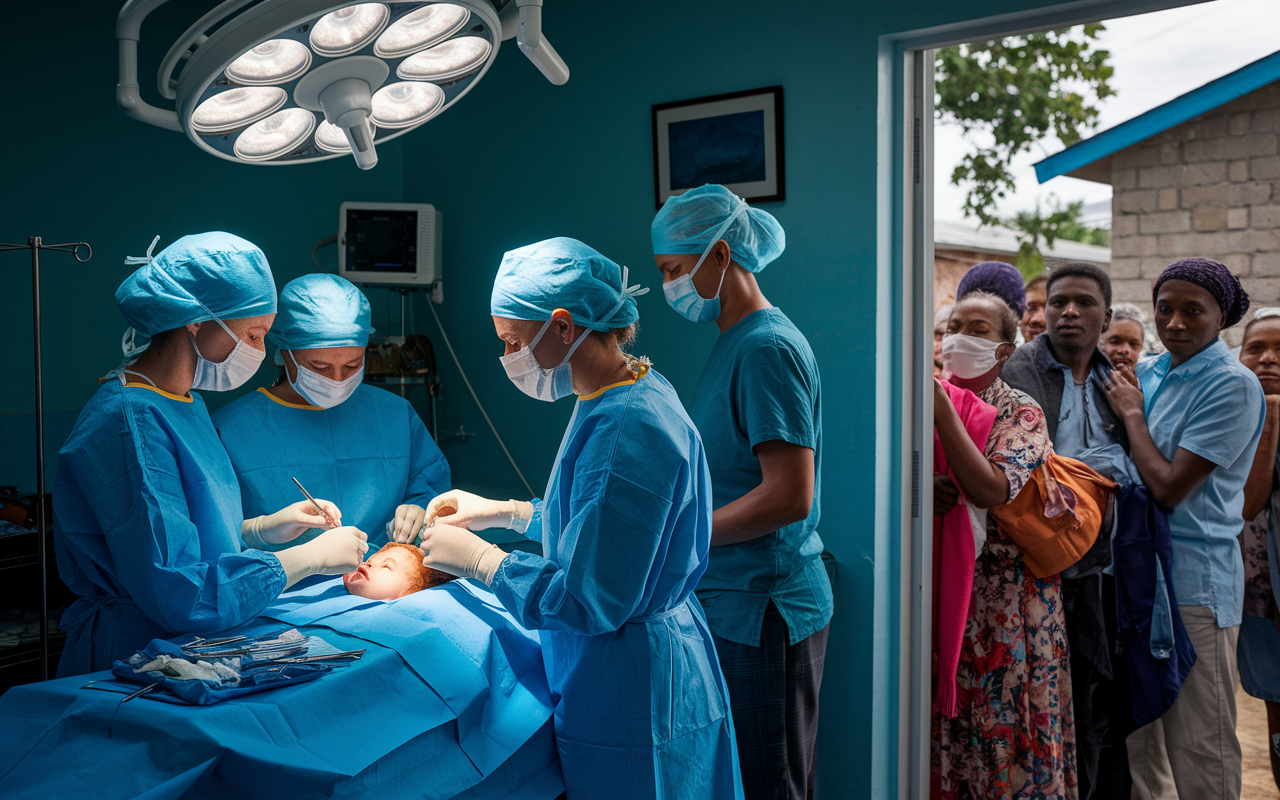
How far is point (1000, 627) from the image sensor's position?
94.8 inches

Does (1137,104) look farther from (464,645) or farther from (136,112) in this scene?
(136,112)

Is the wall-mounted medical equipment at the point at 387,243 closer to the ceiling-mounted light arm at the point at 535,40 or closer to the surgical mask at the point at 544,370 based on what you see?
the surgical mask at the point at 544,370

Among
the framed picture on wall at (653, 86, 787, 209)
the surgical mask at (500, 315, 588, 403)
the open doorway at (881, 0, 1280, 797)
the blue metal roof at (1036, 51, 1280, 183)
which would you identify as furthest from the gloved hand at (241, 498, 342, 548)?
the blue metal roof at (1036, 51, 1280, 183)

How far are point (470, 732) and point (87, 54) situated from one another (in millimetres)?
2409

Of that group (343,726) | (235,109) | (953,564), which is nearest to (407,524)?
(343,726)

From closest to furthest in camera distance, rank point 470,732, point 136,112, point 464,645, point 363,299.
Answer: point 136,112 → point 470,732 → point 464,645 → point 363,299

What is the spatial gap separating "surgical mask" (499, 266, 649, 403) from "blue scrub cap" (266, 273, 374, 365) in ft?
2.52

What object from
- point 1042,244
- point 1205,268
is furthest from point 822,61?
point 1205,268

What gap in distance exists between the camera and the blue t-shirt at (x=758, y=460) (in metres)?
1.83

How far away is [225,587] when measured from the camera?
1.60 metres

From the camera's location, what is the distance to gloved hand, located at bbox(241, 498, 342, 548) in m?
1.99

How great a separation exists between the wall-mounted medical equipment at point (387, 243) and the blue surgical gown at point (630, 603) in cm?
164

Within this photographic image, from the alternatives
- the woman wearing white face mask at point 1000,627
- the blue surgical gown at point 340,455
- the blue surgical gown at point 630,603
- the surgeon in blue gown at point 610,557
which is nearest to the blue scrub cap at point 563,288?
the surgeon in blue gown at point 610,557

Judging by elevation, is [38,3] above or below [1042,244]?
above
